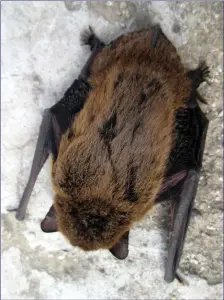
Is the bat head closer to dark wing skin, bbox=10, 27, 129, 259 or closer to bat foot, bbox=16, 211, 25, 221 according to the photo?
dark wing skin, bbox=10, 27, 129, 259

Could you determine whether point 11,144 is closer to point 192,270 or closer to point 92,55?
point 92,55

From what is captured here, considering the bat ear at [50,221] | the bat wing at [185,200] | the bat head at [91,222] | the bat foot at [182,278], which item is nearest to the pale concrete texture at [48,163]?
the bat foot at [182,278]

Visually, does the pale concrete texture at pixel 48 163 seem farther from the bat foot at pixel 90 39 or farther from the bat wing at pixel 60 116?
the bat wing at pixel 60 116

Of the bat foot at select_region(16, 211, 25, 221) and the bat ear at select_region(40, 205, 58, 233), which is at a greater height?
the bat ear at select_region(40, 205, 58, 233)

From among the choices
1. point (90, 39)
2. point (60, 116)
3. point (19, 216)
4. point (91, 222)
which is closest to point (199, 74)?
point (90, 39)

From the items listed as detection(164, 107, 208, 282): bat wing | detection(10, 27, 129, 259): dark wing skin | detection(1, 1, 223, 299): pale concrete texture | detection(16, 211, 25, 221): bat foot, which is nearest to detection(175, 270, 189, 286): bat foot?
detection(1, 1, 223, 299): pale concrete texture

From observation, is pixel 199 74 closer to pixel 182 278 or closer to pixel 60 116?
pixel 60 116
